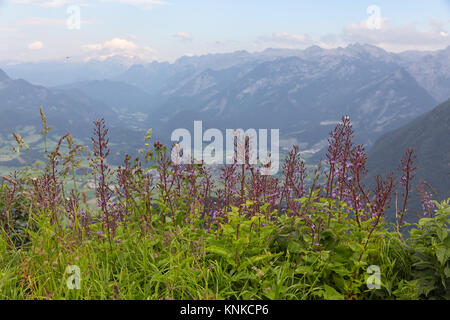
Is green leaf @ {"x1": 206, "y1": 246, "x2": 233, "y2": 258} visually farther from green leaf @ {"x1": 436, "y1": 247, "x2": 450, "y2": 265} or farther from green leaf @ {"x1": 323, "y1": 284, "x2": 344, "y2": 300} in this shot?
green leaf @ {"x1": 436, "y1": 247, "x2": 450, "y2": 265}

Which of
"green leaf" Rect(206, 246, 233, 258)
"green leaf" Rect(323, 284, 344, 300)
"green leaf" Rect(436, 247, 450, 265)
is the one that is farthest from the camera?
"green leaf" Rect(206, 246, 233, 258)

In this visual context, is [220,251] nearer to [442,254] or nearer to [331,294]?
[331,294]

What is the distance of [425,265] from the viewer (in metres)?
3.70

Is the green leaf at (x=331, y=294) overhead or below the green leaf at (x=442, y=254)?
below

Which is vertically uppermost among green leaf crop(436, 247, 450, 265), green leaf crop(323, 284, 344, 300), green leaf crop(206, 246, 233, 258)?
green leaf crop(436, 247, 450, 265)

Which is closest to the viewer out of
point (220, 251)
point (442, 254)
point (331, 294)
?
point (442, 254)

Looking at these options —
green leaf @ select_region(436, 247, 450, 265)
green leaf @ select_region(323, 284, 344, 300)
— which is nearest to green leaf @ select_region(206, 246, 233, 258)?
green leaf @ select_region(323, 284, 344, 300)

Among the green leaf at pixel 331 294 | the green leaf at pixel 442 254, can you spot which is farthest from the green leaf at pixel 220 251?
the green leaf at pixel 442 254

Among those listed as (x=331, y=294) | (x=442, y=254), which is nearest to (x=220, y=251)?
(x=331, y=294)

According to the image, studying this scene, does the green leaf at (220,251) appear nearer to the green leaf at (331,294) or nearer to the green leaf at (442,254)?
the green leaf at (331,294)

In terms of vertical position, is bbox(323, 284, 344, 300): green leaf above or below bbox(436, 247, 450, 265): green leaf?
below

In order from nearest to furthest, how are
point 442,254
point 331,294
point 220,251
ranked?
point 442,254 < point 331,294 < point 220,251
